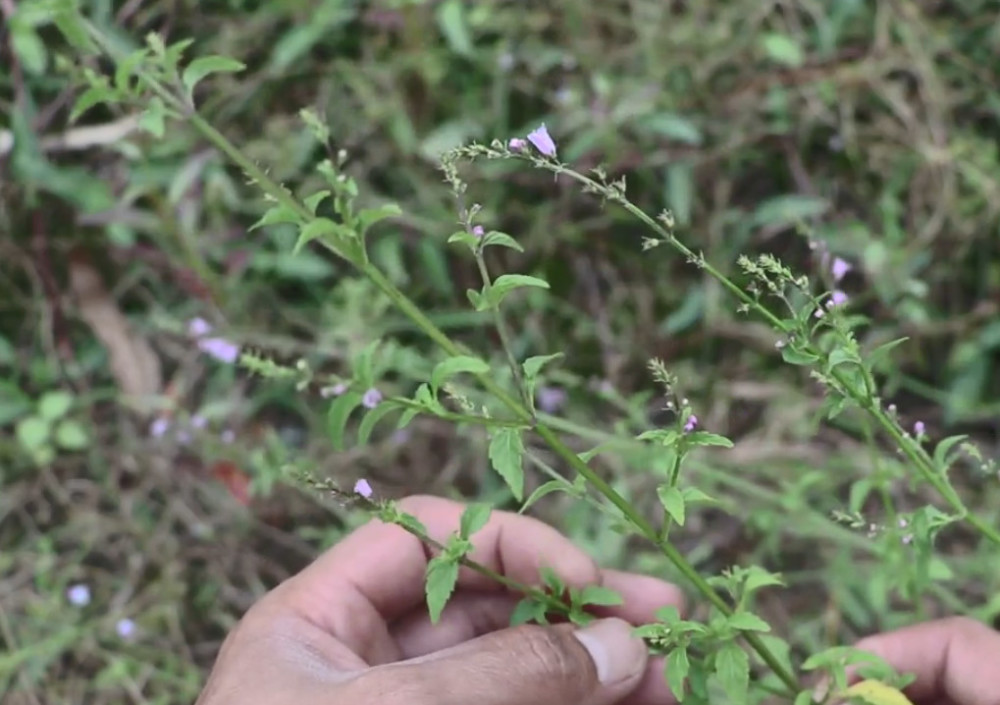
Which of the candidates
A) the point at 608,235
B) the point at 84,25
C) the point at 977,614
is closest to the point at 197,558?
the point at 608,235

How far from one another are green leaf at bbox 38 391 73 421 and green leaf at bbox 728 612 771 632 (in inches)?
76.3

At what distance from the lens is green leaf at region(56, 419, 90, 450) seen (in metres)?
2.68

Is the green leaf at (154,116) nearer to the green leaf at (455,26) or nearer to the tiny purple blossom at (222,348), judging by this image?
the tiny purple blossom at (222,348)

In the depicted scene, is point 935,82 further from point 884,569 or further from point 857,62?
point 884,569

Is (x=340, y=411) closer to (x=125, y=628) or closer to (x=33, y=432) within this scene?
(x=125, y=628)

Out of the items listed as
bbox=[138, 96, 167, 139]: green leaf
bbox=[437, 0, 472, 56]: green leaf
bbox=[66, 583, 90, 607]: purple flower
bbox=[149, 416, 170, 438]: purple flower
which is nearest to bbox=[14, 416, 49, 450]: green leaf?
bbox=[149, 416, 170, 438]: purple flower

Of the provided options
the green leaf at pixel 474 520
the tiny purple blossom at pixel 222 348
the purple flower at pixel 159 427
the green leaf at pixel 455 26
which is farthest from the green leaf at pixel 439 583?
the green leaf at pixel 455 26

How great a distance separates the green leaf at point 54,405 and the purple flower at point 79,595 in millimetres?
412

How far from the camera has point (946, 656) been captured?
172cm

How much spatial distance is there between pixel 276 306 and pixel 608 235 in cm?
84

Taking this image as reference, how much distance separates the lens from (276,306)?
2.70 metres

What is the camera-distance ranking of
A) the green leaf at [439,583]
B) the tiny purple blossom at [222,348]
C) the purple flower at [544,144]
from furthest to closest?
the tiny purple blossom at [222,348] < the green leaf at [439,583] < the purple flower at [544,144]

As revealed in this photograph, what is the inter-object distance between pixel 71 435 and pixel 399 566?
134 cm

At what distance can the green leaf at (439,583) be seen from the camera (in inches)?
46.9
